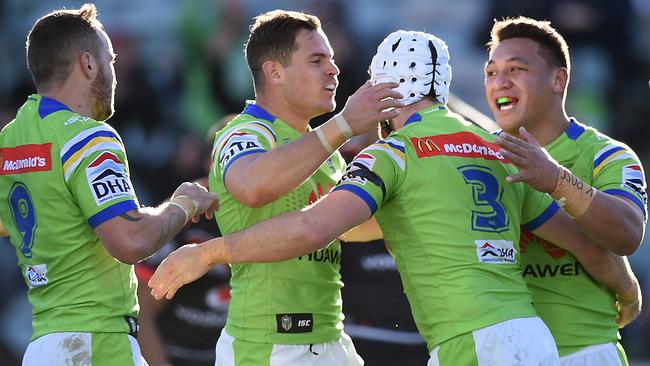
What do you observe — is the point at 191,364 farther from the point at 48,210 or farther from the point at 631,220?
the point at 631,220

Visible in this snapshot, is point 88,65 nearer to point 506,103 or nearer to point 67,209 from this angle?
point 67,209

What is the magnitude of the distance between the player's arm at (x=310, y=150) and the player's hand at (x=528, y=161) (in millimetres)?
589

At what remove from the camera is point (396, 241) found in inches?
193

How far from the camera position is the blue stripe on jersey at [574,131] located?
5.66 metres

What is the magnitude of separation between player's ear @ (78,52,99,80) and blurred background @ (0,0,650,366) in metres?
4.57

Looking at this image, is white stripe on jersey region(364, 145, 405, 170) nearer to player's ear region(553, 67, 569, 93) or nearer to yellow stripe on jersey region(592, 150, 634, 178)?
yellow stripe on jersey region(592, 150, 634, 178)

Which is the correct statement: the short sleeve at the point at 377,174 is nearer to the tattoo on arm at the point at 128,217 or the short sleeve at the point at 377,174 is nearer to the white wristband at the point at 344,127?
the white wristband at the point at 344,127

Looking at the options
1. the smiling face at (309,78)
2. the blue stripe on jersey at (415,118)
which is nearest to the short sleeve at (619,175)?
the blue stripe on jersey at (415,118)

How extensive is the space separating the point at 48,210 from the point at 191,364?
4232mm

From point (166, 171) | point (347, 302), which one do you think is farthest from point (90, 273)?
point (166, 171)

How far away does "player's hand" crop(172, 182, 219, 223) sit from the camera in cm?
525

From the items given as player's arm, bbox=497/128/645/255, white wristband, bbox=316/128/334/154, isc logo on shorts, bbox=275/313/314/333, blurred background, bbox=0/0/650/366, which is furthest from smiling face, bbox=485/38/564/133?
blurred background, bbox=0/0/650/366

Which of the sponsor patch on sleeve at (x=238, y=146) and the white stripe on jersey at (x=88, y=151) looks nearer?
the white stripe on jersey at (x=88, y=151)

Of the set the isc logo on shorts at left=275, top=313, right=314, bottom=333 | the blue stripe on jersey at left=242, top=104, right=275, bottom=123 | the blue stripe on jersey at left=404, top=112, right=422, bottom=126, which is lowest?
the isc logo on shorts at left=275, top=313, right=314, bottom=333
